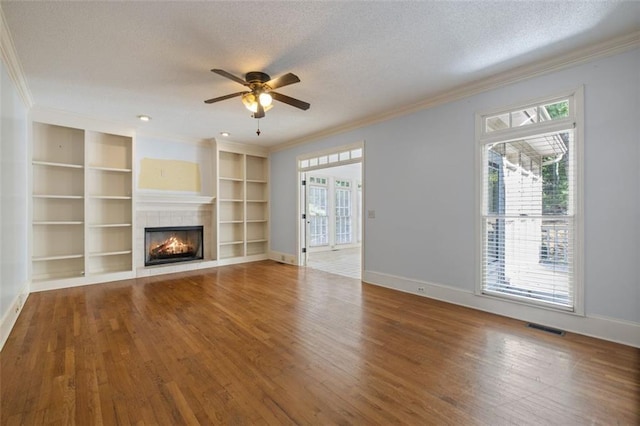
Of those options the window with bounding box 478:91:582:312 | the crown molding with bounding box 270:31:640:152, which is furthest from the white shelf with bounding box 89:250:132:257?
the window with bounding box 478:91:582:312

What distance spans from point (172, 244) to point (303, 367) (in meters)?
4.81

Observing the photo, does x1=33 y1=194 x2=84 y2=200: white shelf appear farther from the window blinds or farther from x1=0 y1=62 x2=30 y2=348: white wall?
the window blinds

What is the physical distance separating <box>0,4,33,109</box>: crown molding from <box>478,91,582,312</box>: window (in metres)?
4.75

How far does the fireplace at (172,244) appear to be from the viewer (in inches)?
224

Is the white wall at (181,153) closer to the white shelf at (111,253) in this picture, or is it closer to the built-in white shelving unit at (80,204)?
the built-in white shelving unit at (80,204)

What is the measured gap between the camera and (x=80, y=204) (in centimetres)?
486

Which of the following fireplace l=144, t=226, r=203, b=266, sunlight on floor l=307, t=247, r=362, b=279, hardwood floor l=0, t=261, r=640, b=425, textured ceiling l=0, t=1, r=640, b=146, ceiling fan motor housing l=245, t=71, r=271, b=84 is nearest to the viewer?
hardwood floor l=0, t=261, r=640, b=425

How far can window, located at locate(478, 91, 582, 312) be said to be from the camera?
292 centimetres

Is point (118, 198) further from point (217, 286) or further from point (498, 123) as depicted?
point (498, 123)

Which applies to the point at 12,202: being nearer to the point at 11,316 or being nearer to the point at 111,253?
the point at 11,316

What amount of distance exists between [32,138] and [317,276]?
5033 mm

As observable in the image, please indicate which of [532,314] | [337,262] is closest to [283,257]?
[337,262]

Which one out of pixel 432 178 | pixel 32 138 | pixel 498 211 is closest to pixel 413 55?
pixel 432 178

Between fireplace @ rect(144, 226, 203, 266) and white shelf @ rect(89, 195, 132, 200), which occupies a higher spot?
white shelf @ rect(89, 195, 132, 200)
